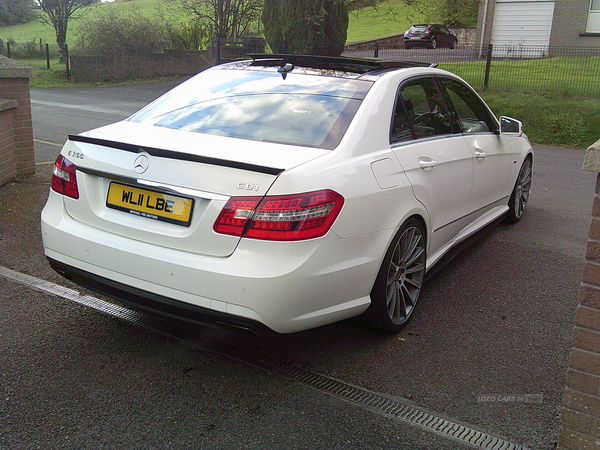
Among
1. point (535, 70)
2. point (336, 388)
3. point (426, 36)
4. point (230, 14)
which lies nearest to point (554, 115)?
point (535, 70)

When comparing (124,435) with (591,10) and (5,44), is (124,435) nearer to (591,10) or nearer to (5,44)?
(591,10)

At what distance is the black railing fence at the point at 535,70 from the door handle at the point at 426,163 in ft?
44.5

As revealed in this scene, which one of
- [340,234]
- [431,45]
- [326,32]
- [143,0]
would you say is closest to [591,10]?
[431,45]

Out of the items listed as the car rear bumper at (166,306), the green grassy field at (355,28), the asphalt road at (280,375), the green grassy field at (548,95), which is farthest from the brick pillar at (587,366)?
the green grassy field at (355,28)

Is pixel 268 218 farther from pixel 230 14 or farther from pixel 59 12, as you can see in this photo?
pixel 59 12

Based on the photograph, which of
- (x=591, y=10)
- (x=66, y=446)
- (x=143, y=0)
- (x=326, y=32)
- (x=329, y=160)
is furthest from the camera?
(x=143, y=0)

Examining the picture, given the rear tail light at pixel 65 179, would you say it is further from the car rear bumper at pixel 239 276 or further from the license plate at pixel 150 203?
the license plate at pixel 150 203

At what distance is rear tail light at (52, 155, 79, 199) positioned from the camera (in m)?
3.46

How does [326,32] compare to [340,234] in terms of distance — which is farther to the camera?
[326,32]

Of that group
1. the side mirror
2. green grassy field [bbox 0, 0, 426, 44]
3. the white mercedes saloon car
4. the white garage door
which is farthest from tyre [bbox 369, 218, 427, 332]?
green grassy field [bbox 0, 0, 426, 44]

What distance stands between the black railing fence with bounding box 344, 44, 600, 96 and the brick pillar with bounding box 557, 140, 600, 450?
15.0 meters

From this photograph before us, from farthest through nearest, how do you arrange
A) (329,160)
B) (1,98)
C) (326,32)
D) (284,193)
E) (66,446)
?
(326,32) < (1,98) < (329,160) < (284,193) < (66,446)

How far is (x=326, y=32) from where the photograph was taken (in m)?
17.9

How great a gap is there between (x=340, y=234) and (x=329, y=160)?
15.8 inches
